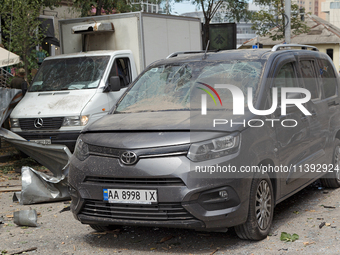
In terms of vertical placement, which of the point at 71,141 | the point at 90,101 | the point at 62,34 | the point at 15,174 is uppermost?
the point at 62,34

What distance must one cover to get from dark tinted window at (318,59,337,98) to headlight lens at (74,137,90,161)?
11.0 feet

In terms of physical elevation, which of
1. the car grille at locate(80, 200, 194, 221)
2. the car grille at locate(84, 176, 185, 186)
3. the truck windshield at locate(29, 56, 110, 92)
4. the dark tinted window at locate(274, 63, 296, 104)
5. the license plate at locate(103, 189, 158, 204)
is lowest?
the car grille at locate(80, 200, 194, 221)

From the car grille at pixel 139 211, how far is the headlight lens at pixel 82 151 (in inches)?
16.9

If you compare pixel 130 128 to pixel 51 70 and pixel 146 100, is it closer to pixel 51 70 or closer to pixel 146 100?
pixel 146 100

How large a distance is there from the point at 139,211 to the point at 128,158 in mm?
484

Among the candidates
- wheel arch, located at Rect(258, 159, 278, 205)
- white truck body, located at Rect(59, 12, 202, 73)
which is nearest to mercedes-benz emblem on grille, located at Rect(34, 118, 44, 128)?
white truck body, located at Rect(59, 12, 202, 73)

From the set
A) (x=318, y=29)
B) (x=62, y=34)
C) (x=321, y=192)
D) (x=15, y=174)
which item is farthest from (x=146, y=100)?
(x=318, y=29)

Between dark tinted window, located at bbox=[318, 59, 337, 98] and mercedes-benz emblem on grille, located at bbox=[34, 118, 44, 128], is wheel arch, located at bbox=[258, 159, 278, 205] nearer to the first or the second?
dark tinted window, located at bbox=[318, 59, 337, 98]

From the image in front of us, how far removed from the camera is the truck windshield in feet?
33.1

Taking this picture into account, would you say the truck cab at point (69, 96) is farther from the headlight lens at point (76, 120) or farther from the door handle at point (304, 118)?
the door handle at point (304, 118)

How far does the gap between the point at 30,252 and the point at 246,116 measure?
8.04ft

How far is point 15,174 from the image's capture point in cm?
932

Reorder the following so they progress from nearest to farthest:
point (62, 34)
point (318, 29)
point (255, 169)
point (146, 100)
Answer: point (255, 169), point (146, 100), point (62, 34), point (318, 29)

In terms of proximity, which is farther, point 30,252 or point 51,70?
point 51,70
